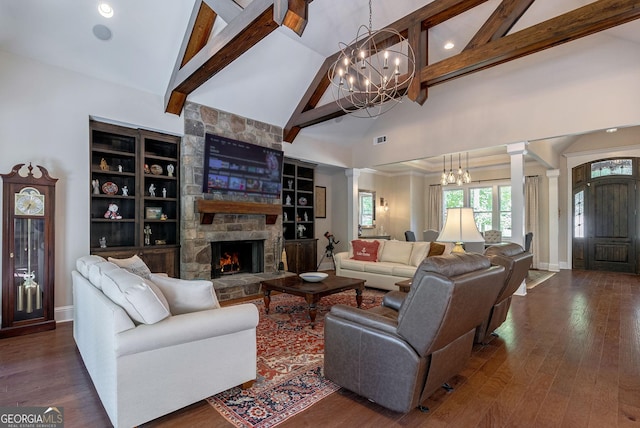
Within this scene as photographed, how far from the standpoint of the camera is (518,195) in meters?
5.46

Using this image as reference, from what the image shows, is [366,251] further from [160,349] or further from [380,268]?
[160,349]

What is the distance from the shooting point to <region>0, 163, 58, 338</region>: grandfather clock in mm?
3436

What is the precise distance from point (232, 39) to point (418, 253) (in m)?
4.23

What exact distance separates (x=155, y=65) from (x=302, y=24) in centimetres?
267

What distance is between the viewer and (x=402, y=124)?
7.03m

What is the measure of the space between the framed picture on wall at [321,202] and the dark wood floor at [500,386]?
5079mm

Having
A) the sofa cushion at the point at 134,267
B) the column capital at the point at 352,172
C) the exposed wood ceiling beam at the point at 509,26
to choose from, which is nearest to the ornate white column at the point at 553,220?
the column capital at the point at 352,172

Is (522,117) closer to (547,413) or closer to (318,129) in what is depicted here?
(318,129)

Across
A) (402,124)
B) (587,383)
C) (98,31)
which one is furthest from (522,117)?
(98,31)

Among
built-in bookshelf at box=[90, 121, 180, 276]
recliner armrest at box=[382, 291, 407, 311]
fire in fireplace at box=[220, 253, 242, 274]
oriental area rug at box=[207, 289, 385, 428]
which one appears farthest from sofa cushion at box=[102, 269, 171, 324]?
fire in fireplace at box=[220, 253, 242, 274]

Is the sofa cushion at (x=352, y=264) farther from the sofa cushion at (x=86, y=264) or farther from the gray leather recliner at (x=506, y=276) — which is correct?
the sofa cushion at (x=86, y=264)

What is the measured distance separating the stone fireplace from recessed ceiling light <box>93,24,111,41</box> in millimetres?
1315

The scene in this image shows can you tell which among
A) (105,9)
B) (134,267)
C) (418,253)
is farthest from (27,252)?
(418,253)

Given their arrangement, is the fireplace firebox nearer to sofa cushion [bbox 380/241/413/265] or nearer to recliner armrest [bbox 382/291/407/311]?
sofa cushion [bbox 380/241/413/265]
